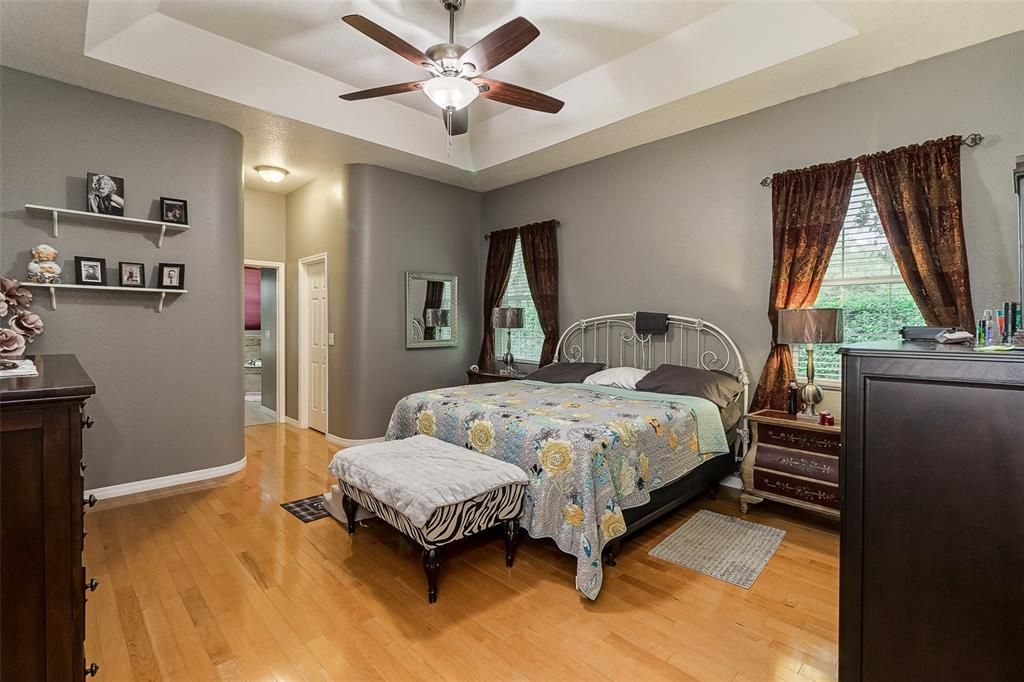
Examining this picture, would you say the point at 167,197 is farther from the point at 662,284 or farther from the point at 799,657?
the point at 799,657

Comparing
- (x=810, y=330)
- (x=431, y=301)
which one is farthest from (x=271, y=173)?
(x=810, y=330)

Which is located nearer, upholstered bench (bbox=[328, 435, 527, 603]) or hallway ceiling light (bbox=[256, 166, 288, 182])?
upholstered bench (bbox=[328, 435, 527, 603])

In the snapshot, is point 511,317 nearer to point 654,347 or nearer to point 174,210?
point 654,347

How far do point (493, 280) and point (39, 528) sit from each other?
16.5 feet

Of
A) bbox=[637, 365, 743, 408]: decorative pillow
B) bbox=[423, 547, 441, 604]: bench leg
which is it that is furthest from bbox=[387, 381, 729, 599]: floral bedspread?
bbox=[423, 547, 441, 604]: bench leg

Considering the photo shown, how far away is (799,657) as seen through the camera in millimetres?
1910

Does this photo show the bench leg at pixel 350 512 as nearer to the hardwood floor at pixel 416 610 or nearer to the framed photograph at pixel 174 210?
the hardwood floor at pixel 416 610

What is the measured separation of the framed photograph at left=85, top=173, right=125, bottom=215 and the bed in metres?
2.52

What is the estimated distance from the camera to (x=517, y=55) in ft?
12.2

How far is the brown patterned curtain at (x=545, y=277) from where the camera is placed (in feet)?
17.0

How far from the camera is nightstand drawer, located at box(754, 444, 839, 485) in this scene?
295 cm

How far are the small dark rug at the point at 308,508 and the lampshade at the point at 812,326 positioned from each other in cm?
329

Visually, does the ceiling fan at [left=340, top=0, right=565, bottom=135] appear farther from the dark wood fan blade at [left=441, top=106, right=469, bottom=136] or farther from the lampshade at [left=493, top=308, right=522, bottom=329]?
the lampshade at [left=493, top=308, right=522, bottom=329]

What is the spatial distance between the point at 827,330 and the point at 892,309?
1.98ft
